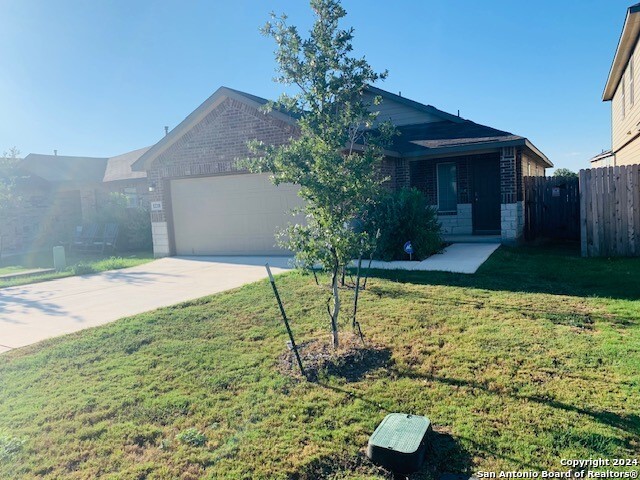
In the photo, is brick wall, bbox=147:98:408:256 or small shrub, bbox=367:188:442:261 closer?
small shrub, bbox=367:188:442:261

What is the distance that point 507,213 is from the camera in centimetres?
1208

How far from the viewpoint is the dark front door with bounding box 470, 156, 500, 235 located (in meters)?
14.3

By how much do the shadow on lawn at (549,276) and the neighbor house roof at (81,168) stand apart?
1796 centimetres

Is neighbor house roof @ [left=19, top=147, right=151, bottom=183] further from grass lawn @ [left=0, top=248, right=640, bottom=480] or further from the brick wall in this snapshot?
grass lawn @ [left=0, top=248, right=640, bottom=480]

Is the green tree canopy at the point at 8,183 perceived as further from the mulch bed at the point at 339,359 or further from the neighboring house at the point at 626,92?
the neighboring house at the point at 626,92

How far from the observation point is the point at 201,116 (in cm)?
1298

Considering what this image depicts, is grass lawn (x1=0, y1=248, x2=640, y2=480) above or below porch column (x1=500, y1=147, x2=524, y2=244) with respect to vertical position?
below

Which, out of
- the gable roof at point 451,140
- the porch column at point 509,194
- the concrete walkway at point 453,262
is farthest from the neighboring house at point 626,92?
the concrete walkway at point 453,262

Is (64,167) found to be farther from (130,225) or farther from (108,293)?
(108,293)

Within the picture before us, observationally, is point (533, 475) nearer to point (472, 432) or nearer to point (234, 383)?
point (472, 432)

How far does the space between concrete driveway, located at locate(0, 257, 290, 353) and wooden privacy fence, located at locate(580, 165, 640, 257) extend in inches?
268

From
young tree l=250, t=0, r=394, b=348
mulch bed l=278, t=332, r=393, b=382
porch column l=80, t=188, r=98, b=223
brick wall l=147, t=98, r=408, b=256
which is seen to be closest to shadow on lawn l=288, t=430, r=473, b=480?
mulch bed l=278, t=332, r=393, b=382

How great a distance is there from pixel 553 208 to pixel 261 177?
29.4 feet

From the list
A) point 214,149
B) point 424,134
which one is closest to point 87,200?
point 214,149
